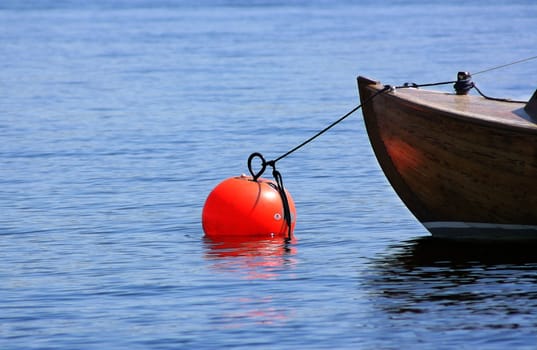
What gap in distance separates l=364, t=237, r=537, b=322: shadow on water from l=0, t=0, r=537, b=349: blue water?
0.09 ft

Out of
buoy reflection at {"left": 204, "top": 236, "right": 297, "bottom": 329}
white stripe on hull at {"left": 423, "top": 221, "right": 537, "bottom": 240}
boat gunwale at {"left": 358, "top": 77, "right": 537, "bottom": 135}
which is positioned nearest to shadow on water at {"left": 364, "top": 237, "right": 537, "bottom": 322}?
white stripe on hull at {"left": 423, "top": 221, "right": 537, "bottom": 240}

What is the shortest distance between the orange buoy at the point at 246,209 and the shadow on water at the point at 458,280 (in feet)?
4.47

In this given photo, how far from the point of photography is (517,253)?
15.6 metres

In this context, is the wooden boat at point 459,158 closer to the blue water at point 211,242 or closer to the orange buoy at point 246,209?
the blue water at point 211,242

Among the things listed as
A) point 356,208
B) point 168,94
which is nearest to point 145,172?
point 356,208

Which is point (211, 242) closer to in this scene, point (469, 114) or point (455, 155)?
point (455, 155)

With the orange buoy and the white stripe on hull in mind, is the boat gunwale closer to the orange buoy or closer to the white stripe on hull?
the white stripe on hull

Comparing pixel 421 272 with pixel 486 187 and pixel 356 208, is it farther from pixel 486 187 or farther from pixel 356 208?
pixel 356 208

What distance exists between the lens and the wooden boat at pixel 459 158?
15.5m

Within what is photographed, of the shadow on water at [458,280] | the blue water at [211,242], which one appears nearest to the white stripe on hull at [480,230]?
the shadow on water at [458,280]

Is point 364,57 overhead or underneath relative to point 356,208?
overhead

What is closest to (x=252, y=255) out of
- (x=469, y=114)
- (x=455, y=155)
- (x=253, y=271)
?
(x=253, y=271)

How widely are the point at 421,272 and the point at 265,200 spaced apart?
2367mm

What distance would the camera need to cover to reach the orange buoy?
16438mm
